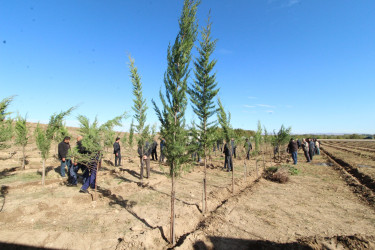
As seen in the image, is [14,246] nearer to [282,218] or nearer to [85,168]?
[85,168]

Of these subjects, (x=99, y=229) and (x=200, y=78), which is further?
(x=200, y=78)

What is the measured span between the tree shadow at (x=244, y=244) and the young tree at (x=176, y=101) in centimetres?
88

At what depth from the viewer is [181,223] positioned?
16.5 ft

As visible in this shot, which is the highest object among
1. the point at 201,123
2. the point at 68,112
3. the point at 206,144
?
the point at 68,112

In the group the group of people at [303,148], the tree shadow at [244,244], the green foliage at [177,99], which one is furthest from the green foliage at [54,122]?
the group of people at [303,148]

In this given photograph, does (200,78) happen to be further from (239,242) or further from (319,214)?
(319,214)

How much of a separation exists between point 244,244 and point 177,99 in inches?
148

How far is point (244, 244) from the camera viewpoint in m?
4.18

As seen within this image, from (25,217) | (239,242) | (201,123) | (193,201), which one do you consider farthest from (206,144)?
(25,217)

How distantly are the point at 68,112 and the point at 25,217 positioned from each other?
4.54 metres

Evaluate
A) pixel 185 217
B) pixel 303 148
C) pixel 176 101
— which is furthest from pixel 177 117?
pixel 303 148

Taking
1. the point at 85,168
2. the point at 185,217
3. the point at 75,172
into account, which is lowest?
the point at 185,217

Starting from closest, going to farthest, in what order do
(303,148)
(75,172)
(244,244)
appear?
1. (244,244)
2. (75,172)
3. (303,148)

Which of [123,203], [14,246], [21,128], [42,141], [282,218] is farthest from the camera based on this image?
[21,128]
